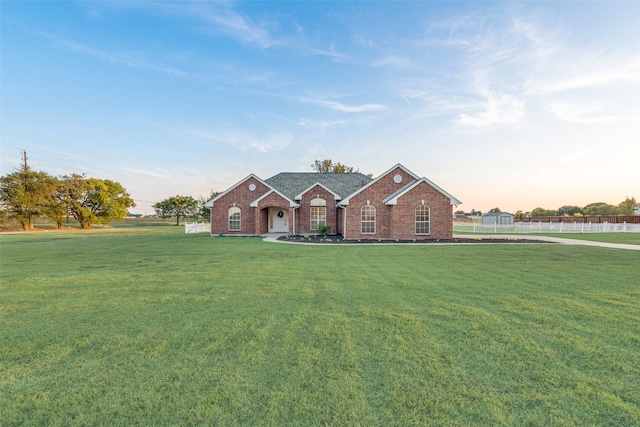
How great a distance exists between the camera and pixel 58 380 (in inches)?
112

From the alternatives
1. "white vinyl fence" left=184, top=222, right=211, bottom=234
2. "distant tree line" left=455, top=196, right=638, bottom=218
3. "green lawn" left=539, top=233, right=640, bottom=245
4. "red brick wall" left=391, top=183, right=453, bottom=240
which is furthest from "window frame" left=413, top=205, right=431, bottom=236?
"distant tree line" left=455, top=196, right=638, bottom=218

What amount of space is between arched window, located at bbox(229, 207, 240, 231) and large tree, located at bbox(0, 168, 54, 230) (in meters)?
34.8

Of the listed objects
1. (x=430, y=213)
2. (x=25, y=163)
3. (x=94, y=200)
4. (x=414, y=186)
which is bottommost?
(x=430, y=213)

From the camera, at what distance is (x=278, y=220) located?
992 inches

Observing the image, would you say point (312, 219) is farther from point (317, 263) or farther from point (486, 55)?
point (486, 55)

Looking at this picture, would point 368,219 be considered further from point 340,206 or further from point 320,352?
point 320,352

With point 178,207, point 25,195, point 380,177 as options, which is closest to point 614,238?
point 380,177

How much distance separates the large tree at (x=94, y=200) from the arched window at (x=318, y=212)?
133ft

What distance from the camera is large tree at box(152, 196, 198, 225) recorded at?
A: 201ft

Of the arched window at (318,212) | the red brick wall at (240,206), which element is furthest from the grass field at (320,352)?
the red brick wall at (240,206)

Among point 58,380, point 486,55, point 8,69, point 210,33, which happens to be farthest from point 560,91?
point 8,69

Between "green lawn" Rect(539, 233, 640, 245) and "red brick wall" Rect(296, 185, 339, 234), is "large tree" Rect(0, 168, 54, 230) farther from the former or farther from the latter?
"green lawn" Rect(539, 233, 640, 245)

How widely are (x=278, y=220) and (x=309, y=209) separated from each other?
3.56 m

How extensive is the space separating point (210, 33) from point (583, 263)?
20352mm
